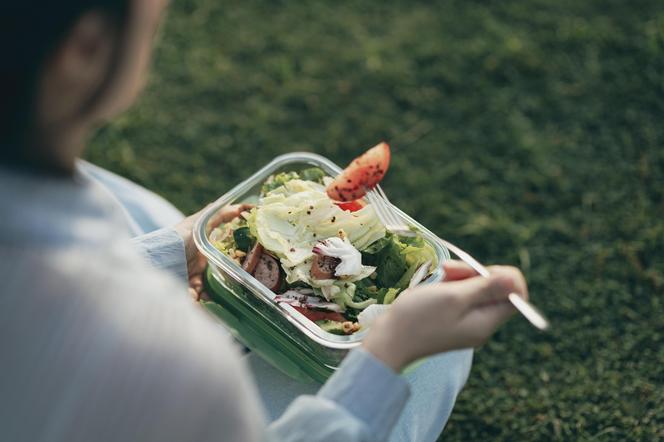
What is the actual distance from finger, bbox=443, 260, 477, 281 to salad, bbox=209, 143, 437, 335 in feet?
0.70

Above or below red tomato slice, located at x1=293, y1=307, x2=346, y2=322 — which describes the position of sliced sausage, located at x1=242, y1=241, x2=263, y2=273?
above

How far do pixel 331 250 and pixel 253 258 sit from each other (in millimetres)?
182

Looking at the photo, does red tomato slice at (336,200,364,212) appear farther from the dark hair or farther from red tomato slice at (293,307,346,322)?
the dark hair

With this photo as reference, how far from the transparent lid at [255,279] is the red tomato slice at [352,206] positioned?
91mm

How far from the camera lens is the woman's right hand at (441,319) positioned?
4.07 feet

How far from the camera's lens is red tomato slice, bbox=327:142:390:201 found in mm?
1688

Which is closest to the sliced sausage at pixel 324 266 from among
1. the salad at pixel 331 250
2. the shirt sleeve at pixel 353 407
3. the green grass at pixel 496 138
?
the salad at pixel 331 250

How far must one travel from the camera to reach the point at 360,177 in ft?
5.55

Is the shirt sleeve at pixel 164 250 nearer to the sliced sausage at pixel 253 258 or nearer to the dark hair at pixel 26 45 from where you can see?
the sliced sausage at pixel 253 258

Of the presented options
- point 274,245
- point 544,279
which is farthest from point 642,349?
point 274,245

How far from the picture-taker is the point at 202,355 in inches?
38.7

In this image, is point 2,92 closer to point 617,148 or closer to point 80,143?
point 80,143

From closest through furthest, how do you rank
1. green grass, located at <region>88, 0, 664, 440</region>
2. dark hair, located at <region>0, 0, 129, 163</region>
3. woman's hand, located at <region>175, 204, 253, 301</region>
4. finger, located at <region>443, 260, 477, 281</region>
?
dark hair, located at <region>0, 0, 129, 163</region>, finger, located at <region>443, 260, 477, 281</region>, woman's hand, located at <region>175, 204, 253, 301</region>, green grass, located at <region>88, 0, 664, 440</region>

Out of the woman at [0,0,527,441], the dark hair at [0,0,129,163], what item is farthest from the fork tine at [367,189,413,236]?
the dark hair at [0,0,129,163]
